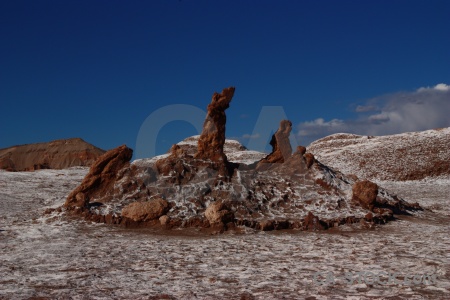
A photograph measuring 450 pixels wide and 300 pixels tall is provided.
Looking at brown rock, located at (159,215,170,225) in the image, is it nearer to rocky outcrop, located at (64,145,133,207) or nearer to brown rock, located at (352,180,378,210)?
rocky outcrop, located at (64,145,133,207)

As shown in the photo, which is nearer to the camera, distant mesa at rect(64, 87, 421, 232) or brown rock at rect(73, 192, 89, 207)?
distant mesa at rect(64, 87, 421, 232)

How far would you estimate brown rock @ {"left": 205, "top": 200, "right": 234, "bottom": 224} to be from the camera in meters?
20.6

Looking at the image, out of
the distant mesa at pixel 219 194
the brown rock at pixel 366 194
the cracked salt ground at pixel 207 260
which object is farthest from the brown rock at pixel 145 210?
the brown rock at pixel 366 194

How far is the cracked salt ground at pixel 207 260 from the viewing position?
10.4 meters

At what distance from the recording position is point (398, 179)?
55.4m

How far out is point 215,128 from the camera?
88.1 ft

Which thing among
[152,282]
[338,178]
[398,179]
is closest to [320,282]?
[152,282]

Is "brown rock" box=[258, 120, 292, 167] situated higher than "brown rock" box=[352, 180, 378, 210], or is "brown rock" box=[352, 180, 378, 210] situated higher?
"brown rock" box=[258, 120, 292, 167]

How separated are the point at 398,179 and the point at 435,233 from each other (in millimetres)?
38251

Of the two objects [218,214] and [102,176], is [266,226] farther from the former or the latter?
[102,176]

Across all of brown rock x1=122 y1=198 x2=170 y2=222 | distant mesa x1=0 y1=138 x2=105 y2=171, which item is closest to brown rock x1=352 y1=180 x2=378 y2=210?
brown rock x1=122 y1=198 x2=170 y2=222

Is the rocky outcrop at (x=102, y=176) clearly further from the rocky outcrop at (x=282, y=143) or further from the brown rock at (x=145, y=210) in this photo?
the rocky outcrop at (x=282, y=143)

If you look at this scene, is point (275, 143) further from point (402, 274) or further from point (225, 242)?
point (402, 274)

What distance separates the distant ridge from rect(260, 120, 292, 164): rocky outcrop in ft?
102
